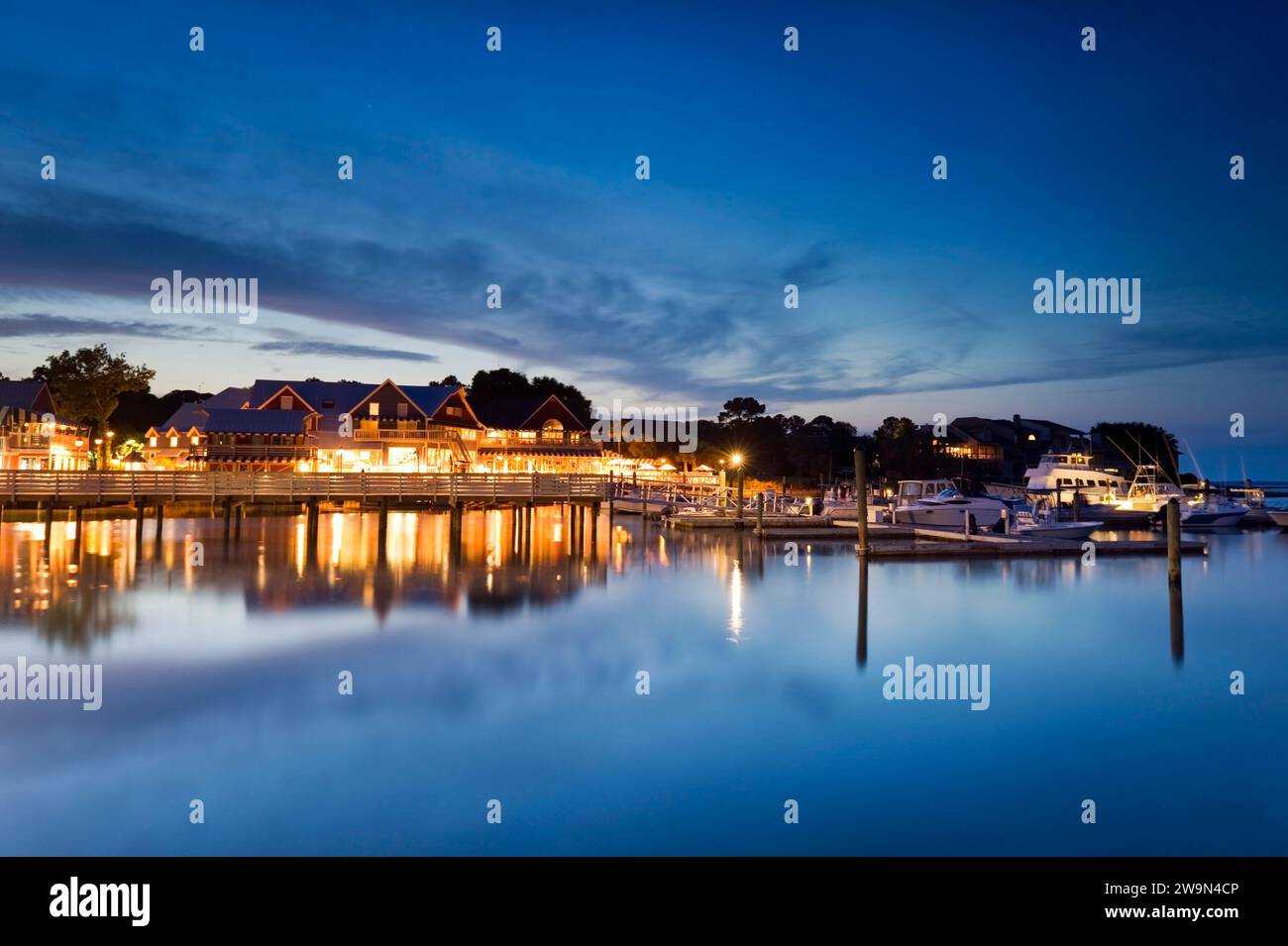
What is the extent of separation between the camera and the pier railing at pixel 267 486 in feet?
129

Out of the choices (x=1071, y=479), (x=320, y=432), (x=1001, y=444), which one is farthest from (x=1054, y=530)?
(x=1001, y=444)

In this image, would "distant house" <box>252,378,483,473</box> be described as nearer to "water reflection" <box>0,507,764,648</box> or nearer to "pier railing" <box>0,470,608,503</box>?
"water reflection" <box>0,507,764,648</box>

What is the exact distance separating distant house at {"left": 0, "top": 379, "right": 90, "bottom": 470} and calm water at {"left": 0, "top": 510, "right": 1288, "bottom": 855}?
3970 centimetres

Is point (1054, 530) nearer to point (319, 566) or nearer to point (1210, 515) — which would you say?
point (1210, 515)

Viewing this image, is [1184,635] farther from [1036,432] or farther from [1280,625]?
[1036,432]

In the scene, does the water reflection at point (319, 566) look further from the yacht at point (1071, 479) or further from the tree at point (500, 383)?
the tree at point (500, 383)

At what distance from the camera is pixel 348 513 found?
63.6 metres

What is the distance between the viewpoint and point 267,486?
40.6 metres

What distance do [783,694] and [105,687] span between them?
1281 cm

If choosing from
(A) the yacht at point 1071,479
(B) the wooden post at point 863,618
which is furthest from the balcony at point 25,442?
(A) the yacht at point 1071,479

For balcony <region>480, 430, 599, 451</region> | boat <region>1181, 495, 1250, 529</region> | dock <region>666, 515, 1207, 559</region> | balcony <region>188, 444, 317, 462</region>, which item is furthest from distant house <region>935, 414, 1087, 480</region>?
balcony <region>188, 444, 317, 462</region>

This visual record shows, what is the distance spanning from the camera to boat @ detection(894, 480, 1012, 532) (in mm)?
44375

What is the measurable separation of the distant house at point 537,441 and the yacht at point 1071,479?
3721 centimetres

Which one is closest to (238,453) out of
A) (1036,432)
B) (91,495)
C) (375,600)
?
(91,495)
